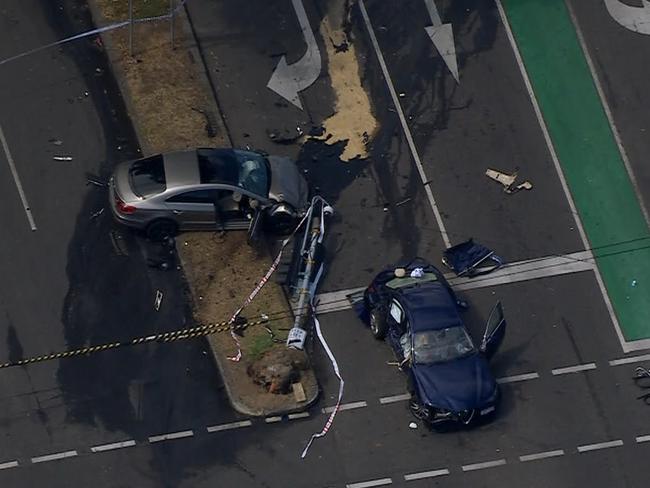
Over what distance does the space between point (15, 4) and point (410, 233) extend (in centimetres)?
1195

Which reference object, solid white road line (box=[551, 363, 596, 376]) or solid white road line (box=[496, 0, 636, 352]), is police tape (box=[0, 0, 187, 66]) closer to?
solid white road line (box=[496, 0, 636, 352])

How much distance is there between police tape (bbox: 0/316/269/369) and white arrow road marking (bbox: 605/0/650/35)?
13.1 m

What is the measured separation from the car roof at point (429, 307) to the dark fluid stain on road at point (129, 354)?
4467 millimetres

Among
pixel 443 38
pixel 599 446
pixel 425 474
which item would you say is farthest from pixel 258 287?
pixel 443 38

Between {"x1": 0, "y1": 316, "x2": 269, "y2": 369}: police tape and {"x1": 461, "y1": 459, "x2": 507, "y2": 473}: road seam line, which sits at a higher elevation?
{"x1": 0, "y1": 316, "x2": 269, "y2": 369}: police tape

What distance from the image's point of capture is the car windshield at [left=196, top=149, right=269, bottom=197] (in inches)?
927

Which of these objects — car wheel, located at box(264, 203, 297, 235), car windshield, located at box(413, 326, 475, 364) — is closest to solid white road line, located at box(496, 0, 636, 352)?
car windshield, located at box(413, 326, 475, 364)

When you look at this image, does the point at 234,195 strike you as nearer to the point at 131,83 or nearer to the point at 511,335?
the point at 131,83

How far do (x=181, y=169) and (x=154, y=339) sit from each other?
3883mm

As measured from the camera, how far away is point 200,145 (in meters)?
25.3

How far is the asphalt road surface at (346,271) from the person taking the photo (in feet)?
71.7

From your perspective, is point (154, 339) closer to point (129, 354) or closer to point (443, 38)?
point (129, 354)

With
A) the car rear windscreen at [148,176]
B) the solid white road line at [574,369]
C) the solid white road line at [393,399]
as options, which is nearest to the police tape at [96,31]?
the car rear windscreen at [148,176]

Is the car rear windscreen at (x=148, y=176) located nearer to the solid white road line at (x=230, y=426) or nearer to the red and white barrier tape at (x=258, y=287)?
the red and white barrier tape at (x=258, y=287)
